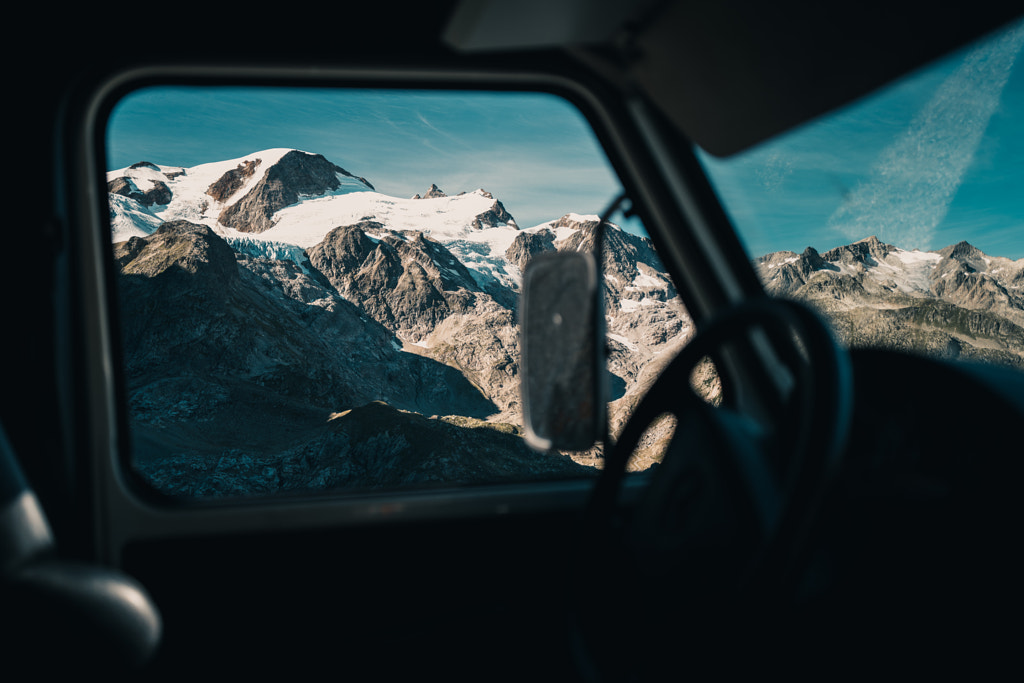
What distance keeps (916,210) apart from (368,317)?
2841 inches

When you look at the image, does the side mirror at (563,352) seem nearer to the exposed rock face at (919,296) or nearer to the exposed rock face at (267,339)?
the exposed rock face at (919,296)

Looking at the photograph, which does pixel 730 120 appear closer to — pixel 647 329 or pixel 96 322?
pixel 96 322

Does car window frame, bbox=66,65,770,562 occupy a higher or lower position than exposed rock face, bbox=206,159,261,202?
lower

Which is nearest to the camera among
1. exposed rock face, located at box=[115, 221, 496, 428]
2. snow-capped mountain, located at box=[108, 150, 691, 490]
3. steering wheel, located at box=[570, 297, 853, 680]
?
steering wheel, located at box=[570, 297, 853, 680]

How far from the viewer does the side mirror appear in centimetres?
151

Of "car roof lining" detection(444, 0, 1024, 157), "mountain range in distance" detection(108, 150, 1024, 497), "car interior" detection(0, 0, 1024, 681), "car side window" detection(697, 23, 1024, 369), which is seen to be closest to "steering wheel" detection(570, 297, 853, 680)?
"car interior" detection(0, 0, 1024, 681)

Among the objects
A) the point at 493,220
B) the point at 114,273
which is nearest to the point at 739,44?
the point at 114,273

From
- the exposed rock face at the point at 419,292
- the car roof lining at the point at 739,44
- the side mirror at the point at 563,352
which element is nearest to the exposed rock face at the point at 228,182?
the exposed rock face at the point at 419,292

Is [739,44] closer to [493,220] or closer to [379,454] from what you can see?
[379,454]

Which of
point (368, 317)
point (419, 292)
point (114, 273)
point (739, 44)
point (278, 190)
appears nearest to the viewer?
point (739, 44)

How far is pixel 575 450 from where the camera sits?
1602 millimetres

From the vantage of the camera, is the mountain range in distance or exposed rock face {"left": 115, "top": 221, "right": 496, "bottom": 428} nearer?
the mountain range in distance

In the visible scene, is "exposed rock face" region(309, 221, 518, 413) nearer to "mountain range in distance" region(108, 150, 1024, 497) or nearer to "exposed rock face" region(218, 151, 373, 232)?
"mountain range in distance" region(108, 150, 1024, 497)

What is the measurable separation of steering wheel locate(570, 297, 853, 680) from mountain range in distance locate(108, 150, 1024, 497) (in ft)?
0.60
